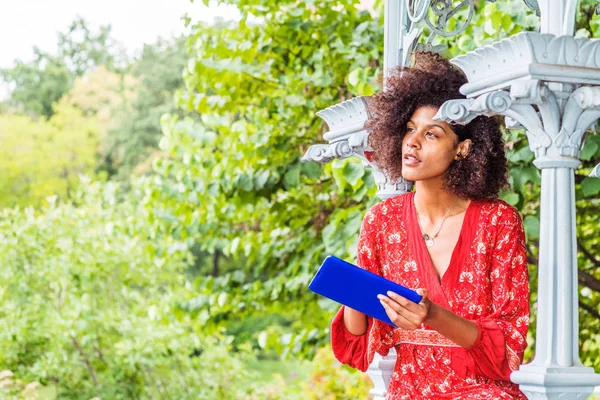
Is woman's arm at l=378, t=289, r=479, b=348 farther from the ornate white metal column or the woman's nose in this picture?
the woman's nose

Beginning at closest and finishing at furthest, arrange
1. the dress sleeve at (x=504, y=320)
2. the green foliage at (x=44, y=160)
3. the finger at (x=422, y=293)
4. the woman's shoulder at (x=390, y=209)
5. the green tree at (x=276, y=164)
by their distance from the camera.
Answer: the finger at (x=422, y=293)
the dress sleeve at (x=504, y=320)
the woman's shoulder at (x=390, y=209)
the green tree at (x=276, y=164)
the green foliage at (x=44, y=160)

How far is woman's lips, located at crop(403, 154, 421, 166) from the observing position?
2.49 metres

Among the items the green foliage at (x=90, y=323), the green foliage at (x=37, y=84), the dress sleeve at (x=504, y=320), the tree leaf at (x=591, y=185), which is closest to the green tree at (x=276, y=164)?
the tree leaf at (x=591, y=185)

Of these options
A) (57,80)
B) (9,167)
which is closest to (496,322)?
(9,167)

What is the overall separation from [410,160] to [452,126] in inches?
5.3

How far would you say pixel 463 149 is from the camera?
8.21ft

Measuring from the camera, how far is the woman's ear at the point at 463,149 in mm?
2500

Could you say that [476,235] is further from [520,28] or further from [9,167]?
[9,167]

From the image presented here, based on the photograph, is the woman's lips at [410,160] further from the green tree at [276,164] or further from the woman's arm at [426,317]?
the green tree at [276,164]

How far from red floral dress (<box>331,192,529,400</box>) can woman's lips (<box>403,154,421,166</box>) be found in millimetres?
135

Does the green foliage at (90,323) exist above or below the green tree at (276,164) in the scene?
below

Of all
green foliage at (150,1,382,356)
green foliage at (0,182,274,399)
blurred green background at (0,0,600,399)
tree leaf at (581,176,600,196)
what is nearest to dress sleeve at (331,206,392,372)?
blurred green background at (0,0,600,399)

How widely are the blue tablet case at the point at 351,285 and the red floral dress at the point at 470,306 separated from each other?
217 millimetres

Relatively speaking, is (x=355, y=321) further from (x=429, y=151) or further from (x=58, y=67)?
(x=58, y=67)
